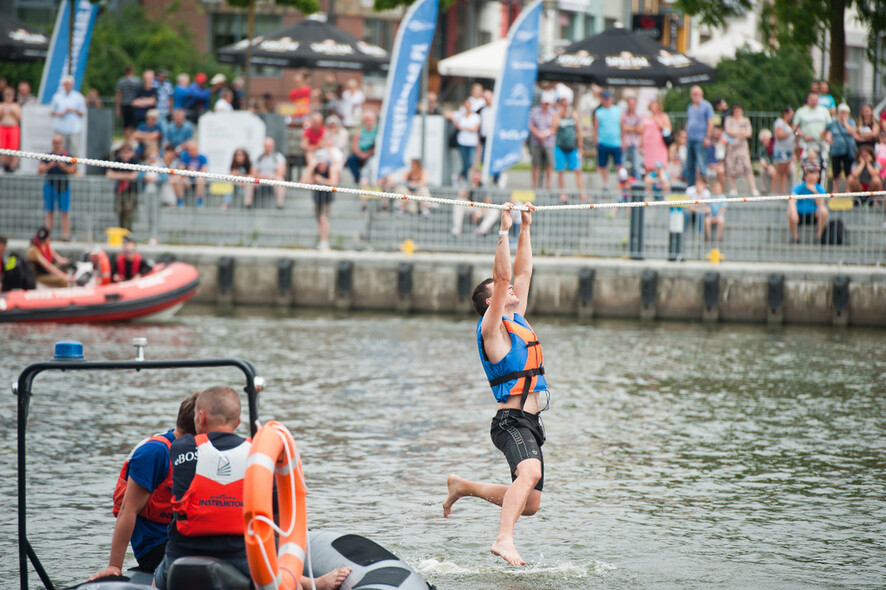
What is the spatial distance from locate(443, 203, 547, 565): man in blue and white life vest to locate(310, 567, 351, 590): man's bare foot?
1.30m

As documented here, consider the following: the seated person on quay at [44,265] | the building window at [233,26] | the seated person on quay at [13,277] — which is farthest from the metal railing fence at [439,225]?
the building window at [233,26]

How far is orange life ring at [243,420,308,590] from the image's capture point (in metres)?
5.46

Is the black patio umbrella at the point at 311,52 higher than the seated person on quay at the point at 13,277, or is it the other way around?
the black patio umbrella at the point at 311,52

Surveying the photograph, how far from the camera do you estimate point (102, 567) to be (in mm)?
7746

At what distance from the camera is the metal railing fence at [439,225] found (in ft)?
66.1

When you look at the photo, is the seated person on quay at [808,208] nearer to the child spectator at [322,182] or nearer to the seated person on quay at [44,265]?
the child spectator at [322,182]

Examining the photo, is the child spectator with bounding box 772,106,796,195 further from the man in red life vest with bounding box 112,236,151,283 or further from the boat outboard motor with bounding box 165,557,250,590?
the boat outboard motor with bounding box 165,557,250,590

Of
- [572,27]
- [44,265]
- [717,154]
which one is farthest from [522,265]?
[572,27]

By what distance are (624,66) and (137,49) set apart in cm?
2156

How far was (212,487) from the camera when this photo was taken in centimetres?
588

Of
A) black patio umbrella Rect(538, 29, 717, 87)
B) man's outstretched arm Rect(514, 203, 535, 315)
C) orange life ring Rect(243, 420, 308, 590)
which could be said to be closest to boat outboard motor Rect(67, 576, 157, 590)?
Answer: orange life ring Rect(243, 420, 308, 590)

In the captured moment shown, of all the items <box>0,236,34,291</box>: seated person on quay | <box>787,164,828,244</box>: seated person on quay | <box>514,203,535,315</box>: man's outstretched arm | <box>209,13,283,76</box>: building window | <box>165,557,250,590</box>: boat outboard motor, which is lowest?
<box>165,557,250,590</box>: boat outboard motor

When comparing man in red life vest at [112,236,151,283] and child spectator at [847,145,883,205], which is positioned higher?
child spectator at [847,145,883,205]

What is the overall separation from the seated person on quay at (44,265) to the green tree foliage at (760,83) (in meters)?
13.5
